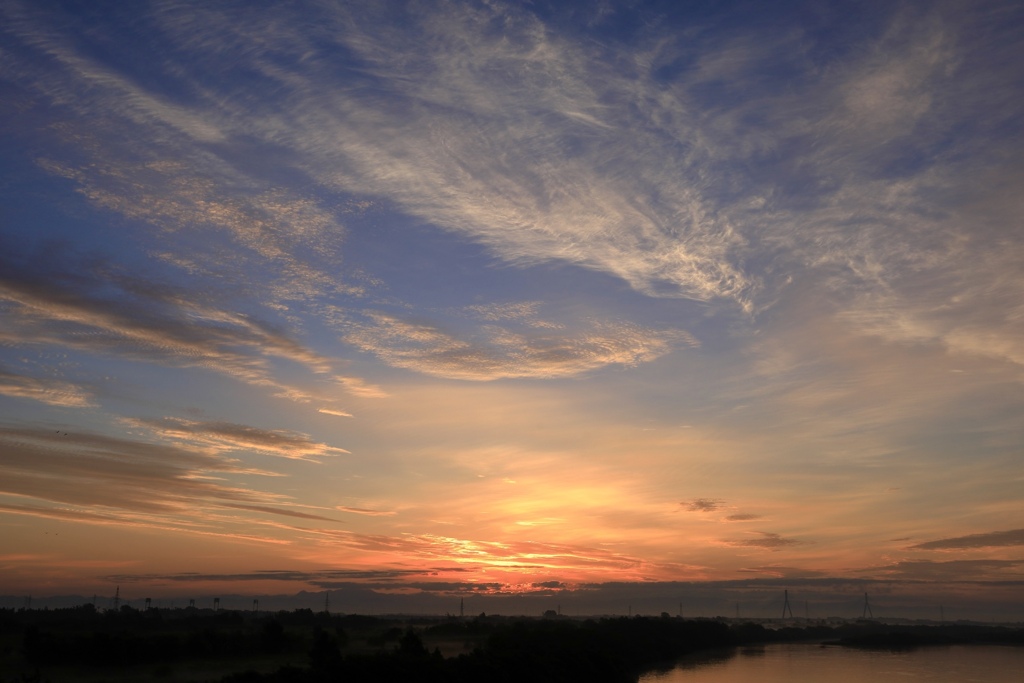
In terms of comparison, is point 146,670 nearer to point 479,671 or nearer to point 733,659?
point 479,671

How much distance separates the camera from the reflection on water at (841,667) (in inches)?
4077

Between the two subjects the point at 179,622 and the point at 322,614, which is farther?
the point at 322,614

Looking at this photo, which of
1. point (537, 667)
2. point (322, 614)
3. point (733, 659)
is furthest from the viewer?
point (322, 614)

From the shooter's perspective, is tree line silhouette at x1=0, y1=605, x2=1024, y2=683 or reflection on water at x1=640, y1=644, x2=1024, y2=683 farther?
reflection on water at x1=640, y1=644, x2=1024, y2=683

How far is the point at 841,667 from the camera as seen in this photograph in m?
124

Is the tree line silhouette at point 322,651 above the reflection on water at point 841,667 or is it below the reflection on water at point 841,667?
above

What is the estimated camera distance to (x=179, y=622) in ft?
384

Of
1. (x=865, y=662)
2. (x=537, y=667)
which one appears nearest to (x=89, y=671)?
(x=537, y=667)

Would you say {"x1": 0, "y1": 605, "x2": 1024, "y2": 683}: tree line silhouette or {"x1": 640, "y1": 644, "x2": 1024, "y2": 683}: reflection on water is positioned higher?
{"x1": 0, "y1": 605, "x2": 1024, "y2": 683}: tree line silhouette

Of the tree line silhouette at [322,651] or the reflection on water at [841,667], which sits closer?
the tree line silhouette at [322,651]

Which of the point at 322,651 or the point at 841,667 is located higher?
the point at 322,651

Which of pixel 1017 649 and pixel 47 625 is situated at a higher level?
pixel 47 625

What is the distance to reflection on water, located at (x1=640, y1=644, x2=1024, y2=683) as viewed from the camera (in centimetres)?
10356

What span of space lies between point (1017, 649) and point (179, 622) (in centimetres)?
18750
